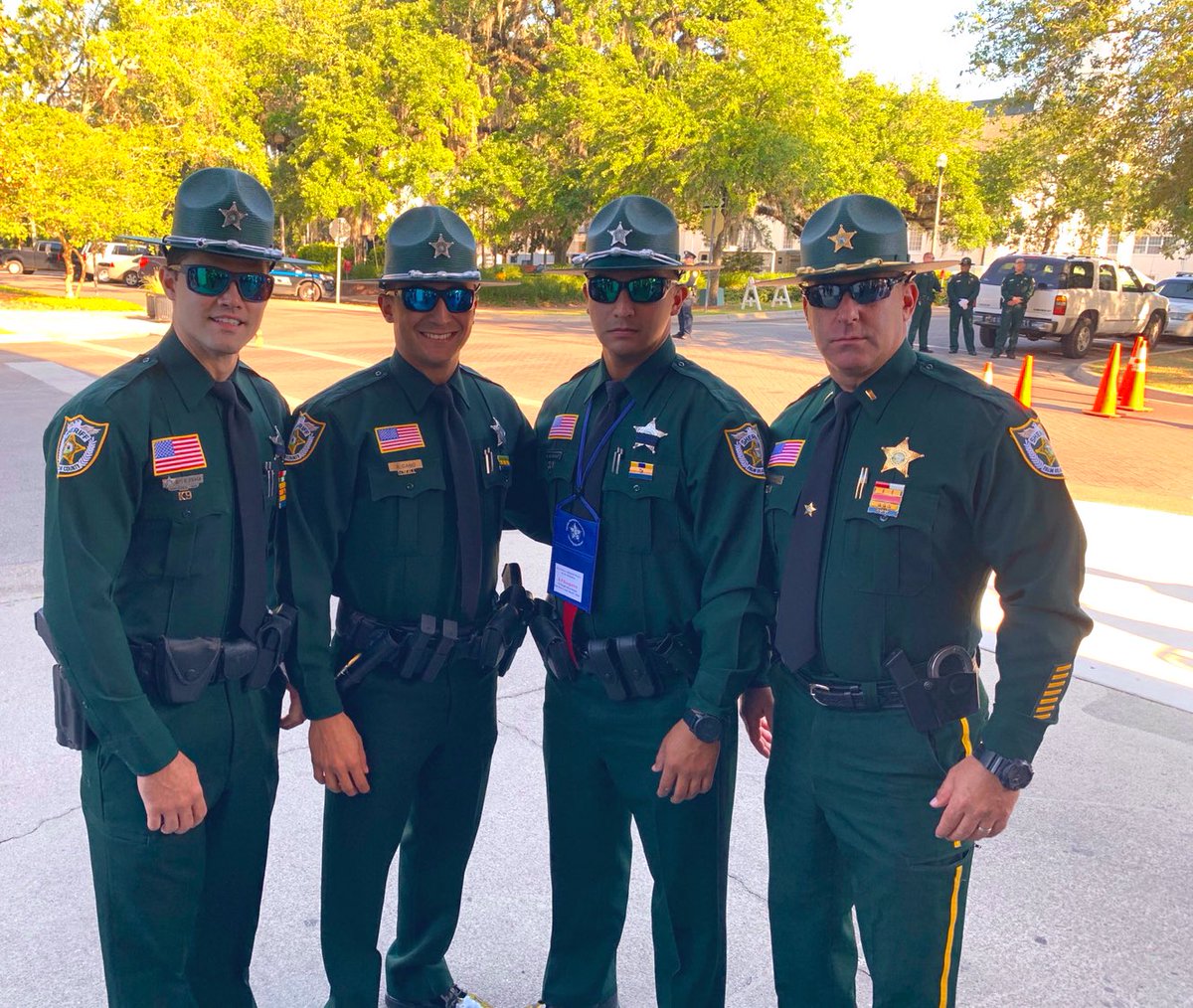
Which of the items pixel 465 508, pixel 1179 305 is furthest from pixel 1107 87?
pixel 465 508

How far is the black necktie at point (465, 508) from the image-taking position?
260 cm

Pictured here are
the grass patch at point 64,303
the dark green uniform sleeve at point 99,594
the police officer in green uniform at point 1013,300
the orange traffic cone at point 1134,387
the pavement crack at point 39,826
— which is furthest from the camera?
the grass patch at point 64,303

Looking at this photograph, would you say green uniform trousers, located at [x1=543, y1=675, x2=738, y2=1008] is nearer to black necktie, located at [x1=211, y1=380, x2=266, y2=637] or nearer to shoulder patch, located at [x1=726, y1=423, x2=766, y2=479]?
shoulder patch, located at [x1=726, y1=423, x2=766, y2=479]

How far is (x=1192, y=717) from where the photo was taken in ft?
15.1

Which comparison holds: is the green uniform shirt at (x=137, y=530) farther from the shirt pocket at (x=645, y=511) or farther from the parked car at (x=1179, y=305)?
the parked car at (x=1179, y=305)

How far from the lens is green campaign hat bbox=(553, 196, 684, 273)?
254cm

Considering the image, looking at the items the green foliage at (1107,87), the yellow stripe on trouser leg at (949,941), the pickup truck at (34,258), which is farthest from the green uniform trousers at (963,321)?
the pickup truck at (34,258)

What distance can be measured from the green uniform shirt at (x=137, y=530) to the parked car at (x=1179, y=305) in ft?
89.6

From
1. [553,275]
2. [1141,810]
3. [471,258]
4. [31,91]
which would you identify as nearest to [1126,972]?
[1141,810]

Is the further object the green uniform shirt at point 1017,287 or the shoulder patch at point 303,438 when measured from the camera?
the green uniform shirt at point 1017,287

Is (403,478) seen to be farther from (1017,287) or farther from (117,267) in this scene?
(117,267)

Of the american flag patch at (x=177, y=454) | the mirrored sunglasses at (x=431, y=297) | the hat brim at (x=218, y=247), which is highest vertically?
the hat brim at (x=218, y=247)

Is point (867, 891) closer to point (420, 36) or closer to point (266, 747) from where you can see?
point (266, 747)

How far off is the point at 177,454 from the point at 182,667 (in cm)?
48
